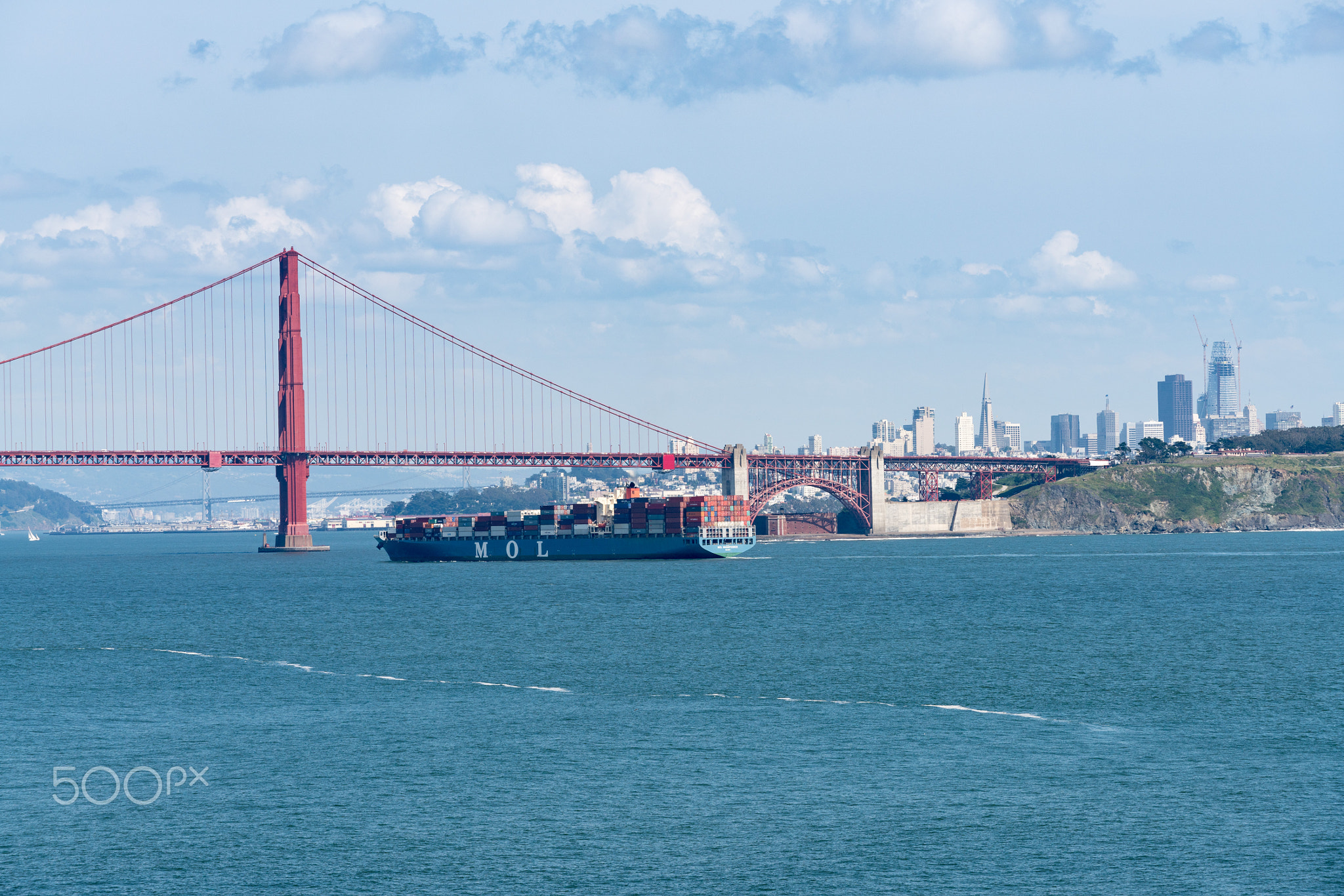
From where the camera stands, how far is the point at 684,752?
38250 mm

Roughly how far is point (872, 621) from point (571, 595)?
27606 millimetres

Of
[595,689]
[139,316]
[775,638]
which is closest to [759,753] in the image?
[595,689]

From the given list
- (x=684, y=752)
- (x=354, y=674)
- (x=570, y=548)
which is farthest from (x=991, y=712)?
(x=570, y=548)

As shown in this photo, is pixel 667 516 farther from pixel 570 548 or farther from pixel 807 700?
pixel 807 700

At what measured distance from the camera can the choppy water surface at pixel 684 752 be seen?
91.4 ft

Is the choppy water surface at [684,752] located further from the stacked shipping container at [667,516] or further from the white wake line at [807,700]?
the stacked shipping container at [667,516]

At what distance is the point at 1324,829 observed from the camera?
29297mm

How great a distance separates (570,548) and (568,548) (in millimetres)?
140

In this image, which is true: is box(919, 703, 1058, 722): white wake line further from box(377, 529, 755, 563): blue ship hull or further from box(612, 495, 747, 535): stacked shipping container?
box(612, 495, 747, 535): stacked shipping container

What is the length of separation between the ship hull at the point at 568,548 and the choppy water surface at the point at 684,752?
215 ft

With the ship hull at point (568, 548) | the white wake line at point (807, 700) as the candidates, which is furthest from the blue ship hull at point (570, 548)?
the white wake line at point (807, 700)

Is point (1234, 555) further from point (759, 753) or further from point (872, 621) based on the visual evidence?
point (759, 753)

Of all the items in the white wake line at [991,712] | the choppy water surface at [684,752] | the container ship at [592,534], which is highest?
the container ship at [592,534]

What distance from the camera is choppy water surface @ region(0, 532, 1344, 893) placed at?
91.4ft
